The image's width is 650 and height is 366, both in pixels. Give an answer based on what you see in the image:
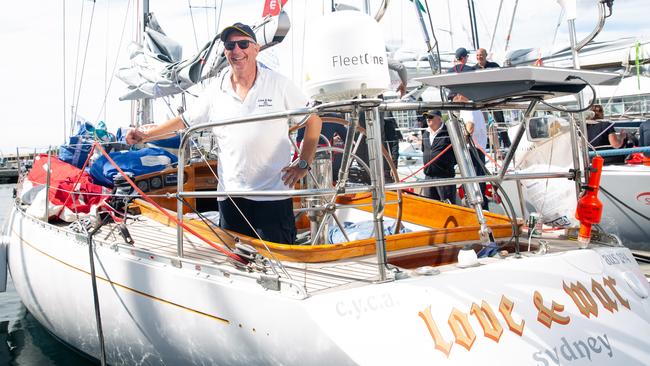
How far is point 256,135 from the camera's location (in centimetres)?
302

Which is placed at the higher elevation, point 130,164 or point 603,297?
point 130,164

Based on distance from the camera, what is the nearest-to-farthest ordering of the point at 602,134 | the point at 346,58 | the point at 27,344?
the point at 346,58
the point at 27,344
the point at 602,134

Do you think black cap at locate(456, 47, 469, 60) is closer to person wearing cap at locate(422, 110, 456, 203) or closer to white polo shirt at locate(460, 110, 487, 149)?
white polo shirt at locate(460, 110, 487, 149)

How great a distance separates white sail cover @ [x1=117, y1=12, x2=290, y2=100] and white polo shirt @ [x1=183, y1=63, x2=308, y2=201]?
2.67 meters

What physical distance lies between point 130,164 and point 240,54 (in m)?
2.15

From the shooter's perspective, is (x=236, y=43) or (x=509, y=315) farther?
(x=236, y=43)

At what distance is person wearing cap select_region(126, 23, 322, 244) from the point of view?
3035 mm

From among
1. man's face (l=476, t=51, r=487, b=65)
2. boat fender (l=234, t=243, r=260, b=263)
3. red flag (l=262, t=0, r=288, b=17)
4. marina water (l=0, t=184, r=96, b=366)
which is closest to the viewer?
boat fender (l=234, t=243, r=260, b=263)

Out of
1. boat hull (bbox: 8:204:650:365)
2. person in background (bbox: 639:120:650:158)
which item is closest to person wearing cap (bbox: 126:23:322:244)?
boat hull (bbox: 8:204:650:365)

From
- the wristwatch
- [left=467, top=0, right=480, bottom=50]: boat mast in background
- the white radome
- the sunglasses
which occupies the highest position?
[left=467, top=0, right=480, bottom=50]: boat mast in background

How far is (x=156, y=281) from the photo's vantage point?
290 centimetres

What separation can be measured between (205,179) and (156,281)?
248cm

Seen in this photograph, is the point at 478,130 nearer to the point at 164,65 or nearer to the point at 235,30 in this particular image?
the point at 235,30

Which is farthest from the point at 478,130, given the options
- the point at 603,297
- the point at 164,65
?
the point at 164,65
